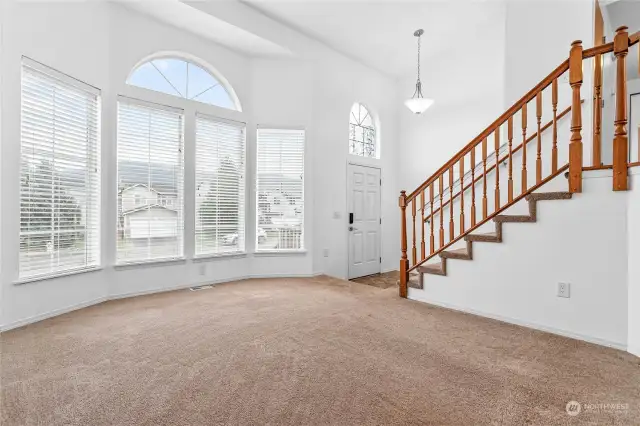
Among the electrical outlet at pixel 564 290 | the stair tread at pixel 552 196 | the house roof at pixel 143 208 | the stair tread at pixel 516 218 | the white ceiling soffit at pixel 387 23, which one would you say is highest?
the white ceiling soffit at pixel 387 23

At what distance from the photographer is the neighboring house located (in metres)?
3.85

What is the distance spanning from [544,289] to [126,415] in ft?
10.3

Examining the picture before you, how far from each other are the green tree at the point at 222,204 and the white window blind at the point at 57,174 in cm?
128

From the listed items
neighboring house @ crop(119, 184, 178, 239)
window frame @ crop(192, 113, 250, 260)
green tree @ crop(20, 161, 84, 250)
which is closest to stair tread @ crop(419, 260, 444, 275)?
window frame @ crop(192, 113, 250, 260)

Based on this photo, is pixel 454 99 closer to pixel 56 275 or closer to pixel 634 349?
pixel 634 349

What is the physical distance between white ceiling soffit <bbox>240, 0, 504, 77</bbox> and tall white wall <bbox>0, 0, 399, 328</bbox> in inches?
10.4

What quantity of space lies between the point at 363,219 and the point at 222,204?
2.53m

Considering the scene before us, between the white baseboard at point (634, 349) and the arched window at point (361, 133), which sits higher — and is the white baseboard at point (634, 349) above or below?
below

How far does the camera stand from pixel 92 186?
11.7ft

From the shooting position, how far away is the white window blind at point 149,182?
382 cm

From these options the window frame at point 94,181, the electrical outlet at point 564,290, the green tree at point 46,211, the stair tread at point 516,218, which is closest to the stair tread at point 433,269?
the stair tread at point 516,218

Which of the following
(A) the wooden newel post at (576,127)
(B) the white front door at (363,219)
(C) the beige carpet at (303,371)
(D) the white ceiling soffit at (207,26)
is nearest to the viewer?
→ (C) the beige carpet at (303,371)

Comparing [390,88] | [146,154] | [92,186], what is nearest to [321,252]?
[146,154]

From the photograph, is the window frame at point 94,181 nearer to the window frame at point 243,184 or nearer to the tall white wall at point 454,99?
the window frame at point 243,184
